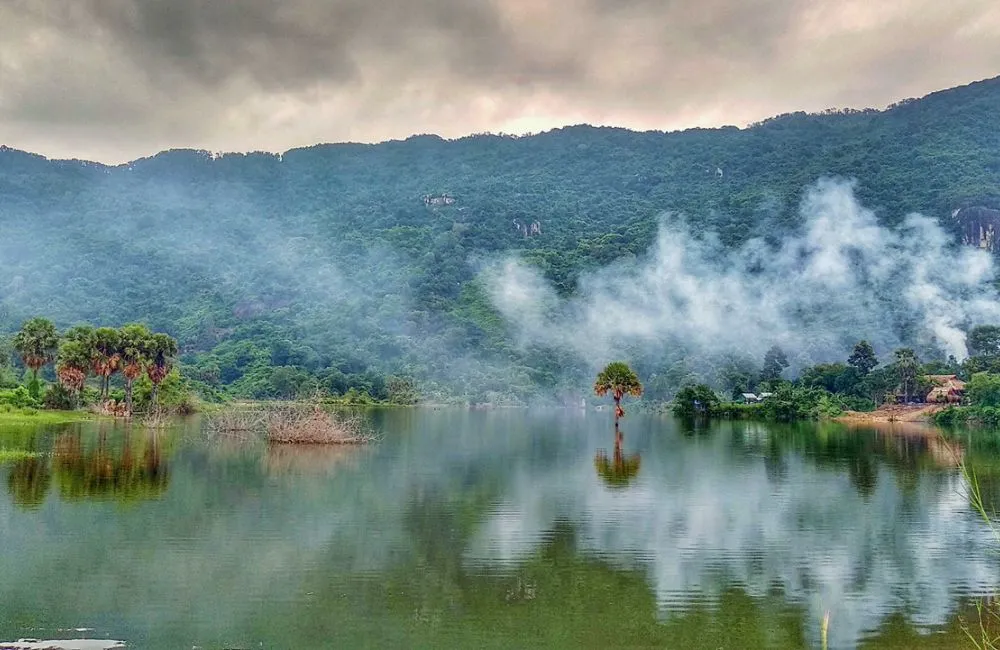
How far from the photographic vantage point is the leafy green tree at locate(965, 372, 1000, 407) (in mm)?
65750

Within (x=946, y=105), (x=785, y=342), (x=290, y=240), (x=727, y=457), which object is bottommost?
(x=727, y=457)

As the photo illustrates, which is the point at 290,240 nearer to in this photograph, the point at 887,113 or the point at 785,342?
the point at 785,342

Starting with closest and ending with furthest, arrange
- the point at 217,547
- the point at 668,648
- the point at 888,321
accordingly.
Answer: the point at 668,648 → the point at 217,547 → the point at 888,321

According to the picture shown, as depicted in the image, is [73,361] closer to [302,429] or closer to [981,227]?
[302,429]

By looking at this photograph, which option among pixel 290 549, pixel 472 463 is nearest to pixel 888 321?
pixel 472 463

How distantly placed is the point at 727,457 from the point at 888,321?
91764mm

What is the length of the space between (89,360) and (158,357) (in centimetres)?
399

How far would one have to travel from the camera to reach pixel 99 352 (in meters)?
53.5

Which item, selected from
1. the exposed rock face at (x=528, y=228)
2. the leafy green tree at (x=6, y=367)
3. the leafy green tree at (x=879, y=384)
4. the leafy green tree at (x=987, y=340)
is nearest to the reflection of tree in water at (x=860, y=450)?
the leafy green tree at (x=879, y=384)

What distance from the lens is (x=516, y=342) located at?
412ft

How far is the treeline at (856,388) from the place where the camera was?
7581cm

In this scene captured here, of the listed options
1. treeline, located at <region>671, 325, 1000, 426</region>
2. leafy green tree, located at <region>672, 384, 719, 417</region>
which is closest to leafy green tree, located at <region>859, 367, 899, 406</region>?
treeline, located at <region>671, 325, 1000, 426</region>

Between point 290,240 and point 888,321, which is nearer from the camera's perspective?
point 888,321

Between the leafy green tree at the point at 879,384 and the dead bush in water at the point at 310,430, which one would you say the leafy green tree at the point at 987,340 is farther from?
the dead bush in water at the point at 310,430
